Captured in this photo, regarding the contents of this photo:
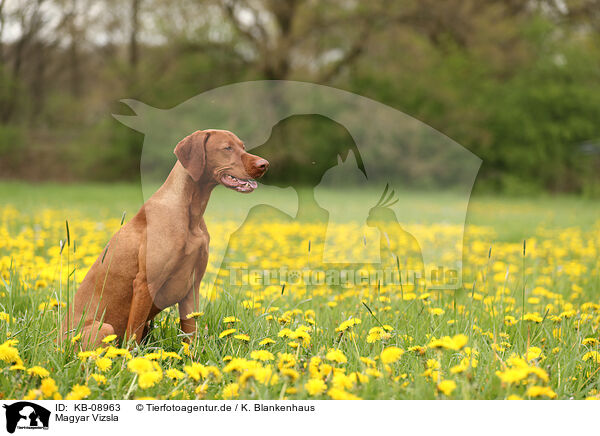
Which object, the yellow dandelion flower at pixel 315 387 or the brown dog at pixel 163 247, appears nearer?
the yellow dandelion flower at pixel 315 387

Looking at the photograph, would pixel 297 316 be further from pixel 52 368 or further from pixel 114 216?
pixel 114 216

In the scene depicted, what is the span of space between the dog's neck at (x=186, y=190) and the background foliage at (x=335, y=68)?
7318 millimetres

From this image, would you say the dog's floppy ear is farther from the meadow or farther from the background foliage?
the background foliage

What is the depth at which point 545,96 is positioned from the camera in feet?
67.4

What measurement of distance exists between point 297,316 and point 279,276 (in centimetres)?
96

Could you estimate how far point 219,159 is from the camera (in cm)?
198

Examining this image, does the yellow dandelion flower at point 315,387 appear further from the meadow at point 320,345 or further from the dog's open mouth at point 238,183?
the dog's open mouth at point 238,183

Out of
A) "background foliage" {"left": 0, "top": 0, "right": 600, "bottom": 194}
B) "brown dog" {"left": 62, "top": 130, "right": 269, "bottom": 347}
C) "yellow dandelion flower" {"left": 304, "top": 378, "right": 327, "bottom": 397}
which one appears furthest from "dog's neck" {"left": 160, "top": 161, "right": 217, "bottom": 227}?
"background foliage" {"left": 0, "top": 0, "right": 600, "bottom": 194}

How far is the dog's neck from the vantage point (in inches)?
80.0

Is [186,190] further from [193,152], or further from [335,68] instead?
[335,68]

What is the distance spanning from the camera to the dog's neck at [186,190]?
2.03 m

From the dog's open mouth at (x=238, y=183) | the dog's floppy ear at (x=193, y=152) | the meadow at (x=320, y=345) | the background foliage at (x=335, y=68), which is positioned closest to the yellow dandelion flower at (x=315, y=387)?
the meadow at (x=320, y=345)

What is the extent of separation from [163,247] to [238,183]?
39 centimetres

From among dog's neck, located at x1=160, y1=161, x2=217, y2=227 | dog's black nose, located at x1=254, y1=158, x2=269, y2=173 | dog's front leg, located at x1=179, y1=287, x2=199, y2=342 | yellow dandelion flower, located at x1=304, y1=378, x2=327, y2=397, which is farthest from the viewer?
dog's front leg, located at x1=179, y1=287, x2=199, y2=342
